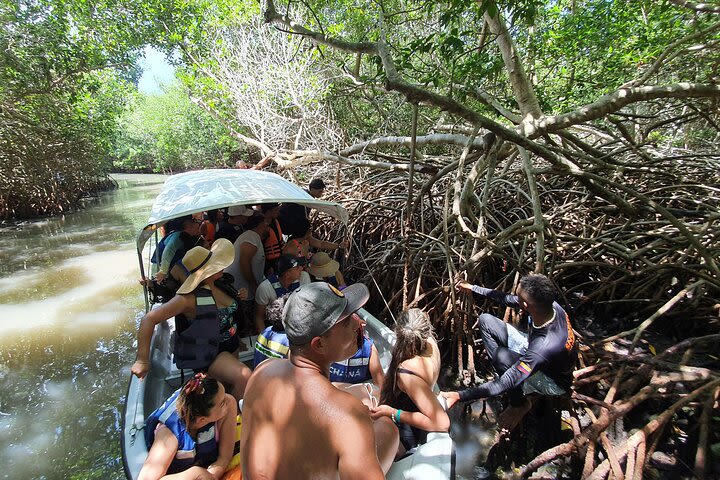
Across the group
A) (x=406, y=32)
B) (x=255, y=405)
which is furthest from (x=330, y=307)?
(x=406, y=32)

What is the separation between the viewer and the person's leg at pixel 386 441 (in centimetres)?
179

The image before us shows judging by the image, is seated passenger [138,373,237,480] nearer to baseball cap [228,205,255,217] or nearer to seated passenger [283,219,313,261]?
seated passenger [283,219,313,261]

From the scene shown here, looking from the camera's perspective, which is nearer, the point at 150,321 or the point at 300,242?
the point at 150,321

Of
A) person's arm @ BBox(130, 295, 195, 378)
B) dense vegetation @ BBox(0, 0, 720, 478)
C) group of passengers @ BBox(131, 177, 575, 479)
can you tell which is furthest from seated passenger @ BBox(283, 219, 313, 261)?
person's arm @ BBox(130, 295, 195, 378)

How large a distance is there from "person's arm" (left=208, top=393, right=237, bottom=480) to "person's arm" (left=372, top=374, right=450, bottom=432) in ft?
2.34

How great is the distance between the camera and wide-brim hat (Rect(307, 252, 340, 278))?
150 inches

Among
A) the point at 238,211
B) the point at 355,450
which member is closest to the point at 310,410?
the point at 355,450

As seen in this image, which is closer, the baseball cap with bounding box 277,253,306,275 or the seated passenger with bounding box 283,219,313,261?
the baseball cap with bounding box 277,253,306,275

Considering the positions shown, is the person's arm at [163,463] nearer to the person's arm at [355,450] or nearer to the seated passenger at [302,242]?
the person's arm at [355,450]

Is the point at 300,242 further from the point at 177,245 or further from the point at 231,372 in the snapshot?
the point at 231,372

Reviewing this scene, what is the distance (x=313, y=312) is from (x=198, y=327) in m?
1.41

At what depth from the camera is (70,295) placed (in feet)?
21.7

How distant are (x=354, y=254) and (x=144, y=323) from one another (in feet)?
12.2

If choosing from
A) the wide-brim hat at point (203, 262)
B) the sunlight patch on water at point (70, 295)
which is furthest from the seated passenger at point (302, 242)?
the sunlight patch on water at point (70, 295)
